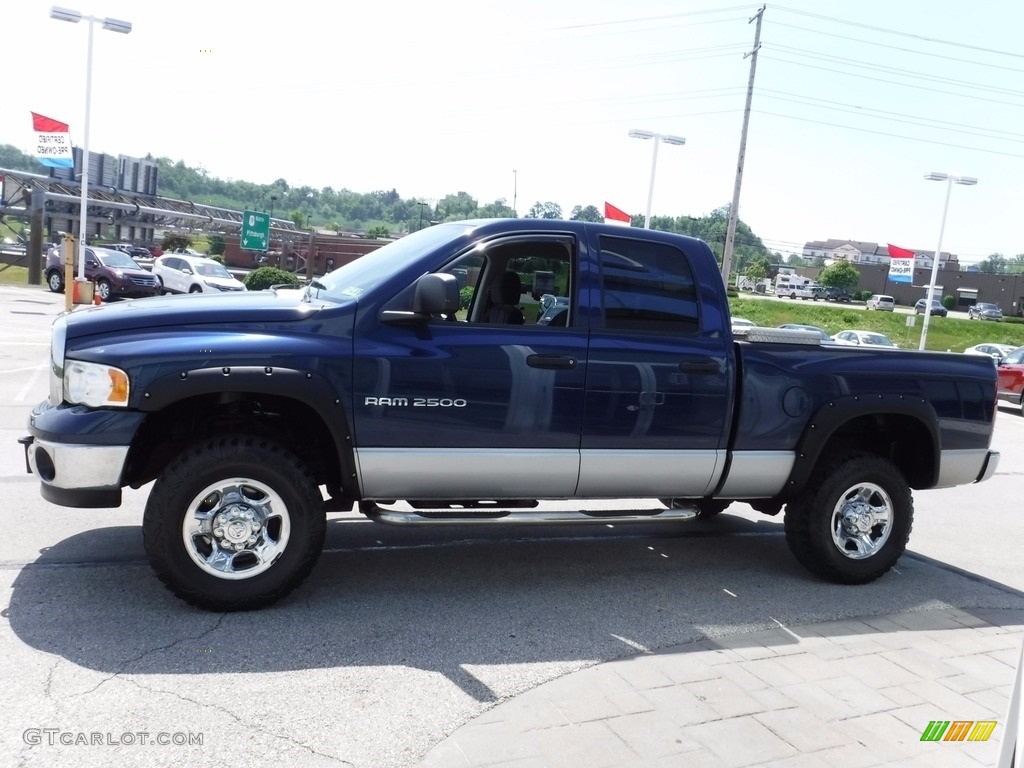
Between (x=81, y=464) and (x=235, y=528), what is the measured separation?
2.54ft

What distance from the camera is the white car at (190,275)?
99.3 ft

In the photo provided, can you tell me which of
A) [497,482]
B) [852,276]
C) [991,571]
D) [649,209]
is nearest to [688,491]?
[497,482]

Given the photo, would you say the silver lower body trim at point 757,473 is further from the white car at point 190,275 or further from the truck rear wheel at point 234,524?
the white car at point 190,275

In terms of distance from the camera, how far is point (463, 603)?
488cm

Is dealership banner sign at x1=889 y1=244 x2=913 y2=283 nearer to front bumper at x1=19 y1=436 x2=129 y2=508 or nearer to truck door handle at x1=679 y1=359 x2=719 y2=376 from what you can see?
truck door handle at x1=679 y1=359 x2=719 y2=376

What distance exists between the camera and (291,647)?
413 centimetres

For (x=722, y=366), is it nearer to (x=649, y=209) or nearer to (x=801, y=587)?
(x=801, y=587)

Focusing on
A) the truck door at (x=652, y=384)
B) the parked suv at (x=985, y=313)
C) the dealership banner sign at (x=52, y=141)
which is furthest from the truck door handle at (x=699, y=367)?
the parked suv at (x=985, y=313)

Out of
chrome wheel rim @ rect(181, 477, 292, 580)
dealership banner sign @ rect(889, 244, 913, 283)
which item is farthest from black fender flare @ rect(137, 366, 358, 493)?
dealership banner sign @ rect(889, 244, 913, 283)

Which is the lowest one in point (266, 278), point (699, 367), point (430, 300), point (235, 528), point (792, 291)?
point (266, 278)

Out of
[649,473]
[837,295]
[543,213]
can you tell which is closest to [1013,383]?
[543,213]

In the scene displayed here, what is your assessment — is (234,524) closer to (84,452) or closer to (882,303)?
(84,452)

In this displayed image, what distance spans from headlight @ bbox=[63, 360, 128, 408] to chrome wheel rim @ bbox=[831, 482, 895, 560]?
4.24 m

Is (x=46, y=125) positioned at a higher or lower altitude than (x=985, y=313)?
higher
